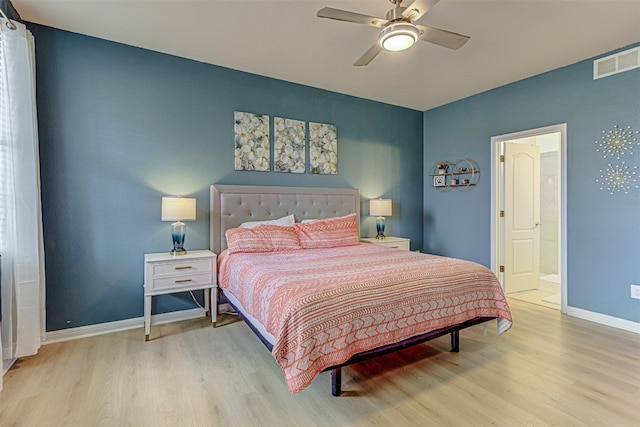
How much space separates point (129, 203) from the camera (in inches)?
123

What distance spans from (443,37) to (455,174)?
293 centimetres

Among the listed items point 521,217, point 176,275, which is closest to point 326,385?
point 176,275

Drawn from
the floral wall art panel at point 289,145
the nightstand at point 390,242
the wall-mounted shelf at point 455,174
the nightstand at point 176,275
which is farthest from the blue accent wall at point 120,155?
the wall-mounted shelf at point 455,174

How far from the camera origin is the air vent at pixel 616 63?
3.04m

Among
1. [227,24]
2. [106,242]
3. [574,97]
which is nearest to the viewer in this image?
[227,24]

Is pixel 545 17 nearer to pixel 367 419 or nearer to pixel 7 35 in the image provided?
pixel 367 419

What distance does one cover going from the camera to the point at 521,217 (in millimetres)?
4398

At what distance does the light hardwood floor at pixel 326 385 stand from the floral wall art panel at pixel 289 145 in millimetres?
2125

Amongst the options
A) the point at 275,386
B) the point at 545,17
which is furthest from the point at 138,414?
the point at 545,17

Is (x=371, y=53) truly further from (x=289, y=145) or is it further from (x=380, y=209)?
(x=380, y=209)

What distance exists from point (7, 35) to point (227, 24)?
1.62 meters

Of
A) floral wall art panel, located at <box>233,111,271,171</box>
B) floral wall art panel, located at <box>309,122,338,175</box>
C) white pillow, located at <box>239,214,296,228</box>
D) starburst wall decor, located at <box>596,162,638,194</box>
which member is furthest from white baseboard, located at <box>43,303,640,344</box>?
floral wall art panel, located at <box>309,122,338,175</box>

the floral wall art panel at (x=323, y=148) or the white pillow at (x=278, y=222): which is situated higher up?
the floral wall art panel at (x=323, y=148)

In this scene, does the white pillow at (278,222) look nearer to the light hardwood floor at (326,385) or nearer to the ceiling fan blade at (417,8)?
the light hardwood floor at (326,385)
